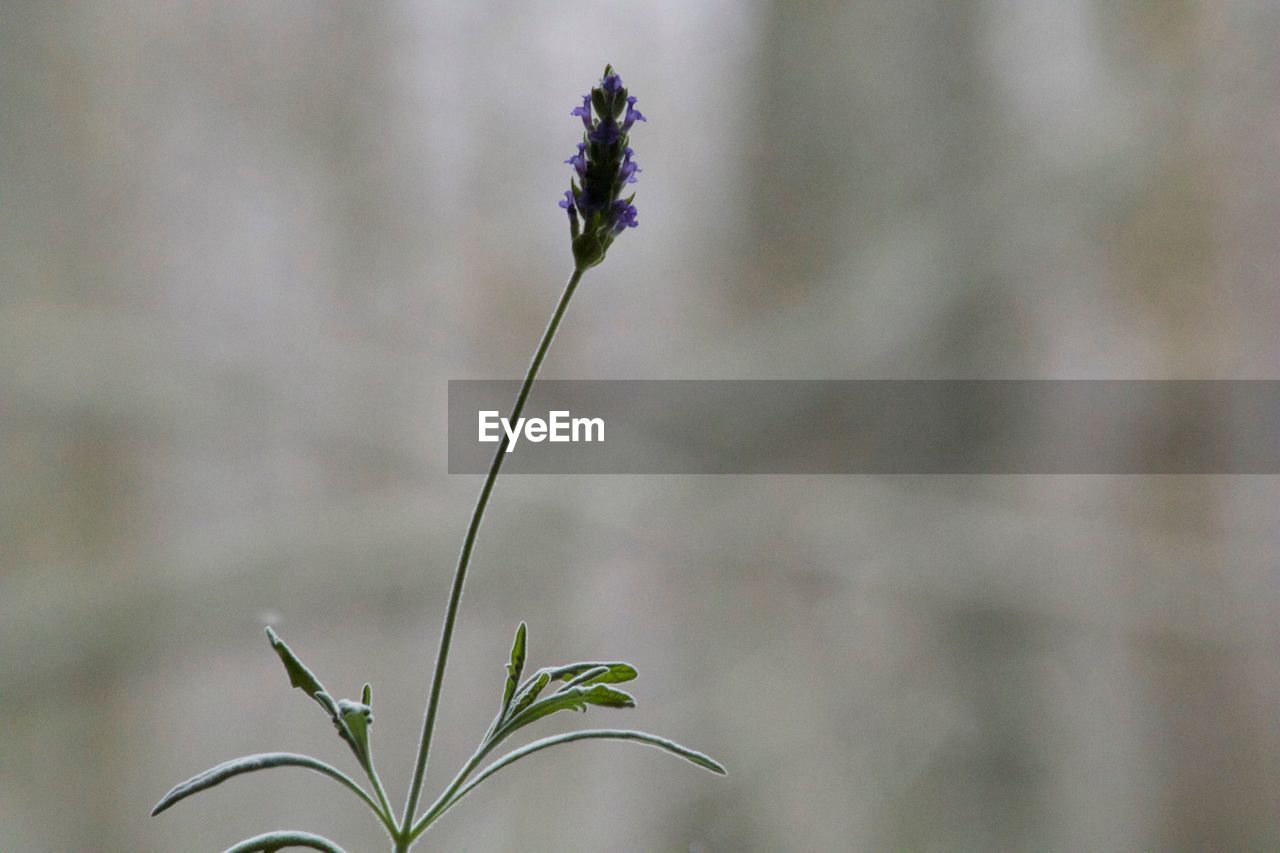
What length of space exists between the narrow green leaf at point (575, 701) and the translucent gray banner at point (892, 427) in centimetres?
63

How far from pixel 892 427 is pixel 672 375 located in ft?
1.09

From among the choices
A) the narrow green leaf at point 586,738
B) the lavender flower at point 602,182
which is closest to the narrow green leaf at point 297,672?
the narrow green leaf at point 586,738

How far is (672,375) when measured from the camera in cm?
119

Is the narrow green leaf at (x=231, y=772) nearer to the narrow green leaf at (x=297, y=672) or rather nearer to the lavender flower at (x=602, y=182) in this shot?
the narrow green leaf at (x=297, y=672)

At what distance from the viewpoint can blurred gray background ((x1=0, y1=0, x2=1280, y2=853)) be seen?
3.31 ft

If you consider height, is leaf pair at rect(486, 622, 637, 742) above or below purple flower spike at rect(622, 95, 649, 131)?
below

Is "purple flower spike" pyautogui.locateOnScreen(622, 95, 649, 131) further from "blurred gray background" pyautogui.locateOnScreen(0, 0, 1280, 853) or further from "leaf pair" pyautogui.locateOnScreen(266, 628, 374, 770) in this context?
"blurred gray background" pyautogui.locateOnScreen(0, 0, 1280, 853)

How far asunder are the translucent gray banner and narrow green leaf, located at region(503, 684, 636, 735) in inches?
24.9

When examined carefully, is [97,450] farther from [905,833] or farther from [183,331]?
[905,833]

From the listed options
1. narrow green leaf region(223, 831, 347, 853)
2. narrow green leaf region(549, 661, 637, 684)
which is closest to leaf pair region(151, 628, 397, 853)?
narrow green leaf region(223, 831, 347, 853)

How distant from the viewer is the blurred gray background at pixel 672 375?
3.31ft

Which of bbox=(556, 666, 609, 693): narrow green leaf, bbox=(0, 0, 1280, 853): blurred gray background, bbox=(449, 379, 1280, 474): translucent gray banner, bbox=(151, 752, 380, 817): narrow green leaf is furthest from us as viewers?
bbox=(449, 379, 1280, 474): translucent gray banner

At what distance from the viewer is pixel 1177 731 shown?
116 cm

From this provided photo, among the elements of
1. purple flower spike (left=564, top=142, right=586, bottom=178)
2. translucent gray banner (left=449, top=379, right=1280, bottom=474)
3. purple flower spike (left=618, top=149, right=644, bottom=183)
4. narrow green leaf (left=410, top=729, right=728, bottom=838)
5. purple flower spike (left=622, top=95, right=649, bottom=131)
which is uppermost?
purple flower spike (left=622, top=95, right=649, bottom=131)
